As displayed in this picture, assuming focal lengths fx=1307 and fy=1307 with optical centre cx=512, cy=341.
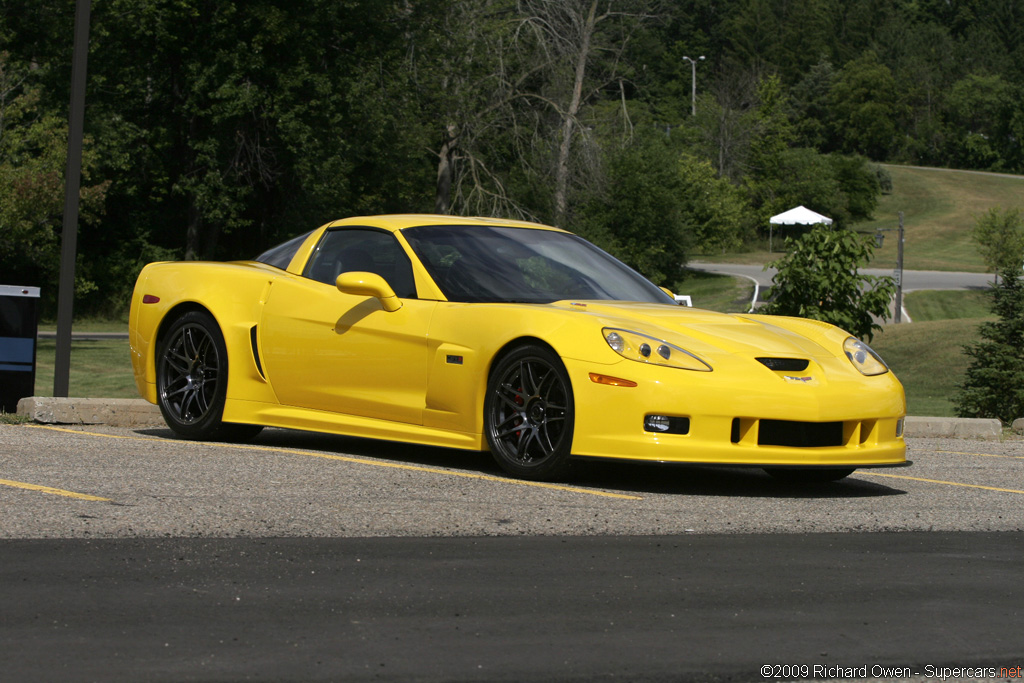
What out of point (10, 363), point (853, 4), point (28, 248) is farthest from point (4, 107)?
point (853, 4)

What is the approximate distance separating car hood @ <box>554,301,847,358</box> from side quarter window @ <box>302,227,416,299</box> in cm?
101

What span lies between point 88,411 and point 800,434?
5414mm

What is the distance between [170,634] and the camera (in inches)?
138

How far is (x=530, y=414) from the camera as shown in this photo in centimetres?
669

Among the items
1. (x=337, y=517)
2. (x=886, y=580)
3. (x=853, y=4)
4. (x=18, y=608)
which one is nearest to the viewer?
(x=18, y=608)

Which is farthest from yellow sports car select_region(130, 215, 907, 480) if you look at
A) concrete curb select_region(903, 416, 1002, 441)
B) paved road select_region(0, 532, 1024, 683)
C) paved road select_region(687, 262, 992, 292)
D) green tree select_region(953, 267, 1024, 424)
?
paved road select_region(687, 262, 992, 292)

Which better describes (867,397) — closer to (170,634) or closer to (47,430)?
(170,634)

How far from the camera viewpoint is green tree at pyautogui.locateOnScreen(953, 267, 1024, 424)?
20859 mm

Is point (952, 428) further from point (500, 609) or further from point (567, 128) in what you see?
point (567, 128)

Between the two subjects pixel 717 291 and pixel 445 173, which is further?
pixel 717 291

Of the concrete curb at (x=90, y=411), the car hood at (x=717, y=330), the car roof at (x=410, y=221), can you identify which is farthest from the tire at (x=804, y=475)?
the concrete curb at (x=90, y=411)

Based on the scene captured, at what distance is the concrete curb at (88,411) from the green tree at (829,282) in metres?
9.61

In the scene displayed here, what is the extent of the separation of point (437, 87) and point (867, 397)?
35207 millimetres

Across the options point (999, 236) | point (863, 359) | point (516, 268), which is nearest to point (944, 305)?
point (999, 236)
